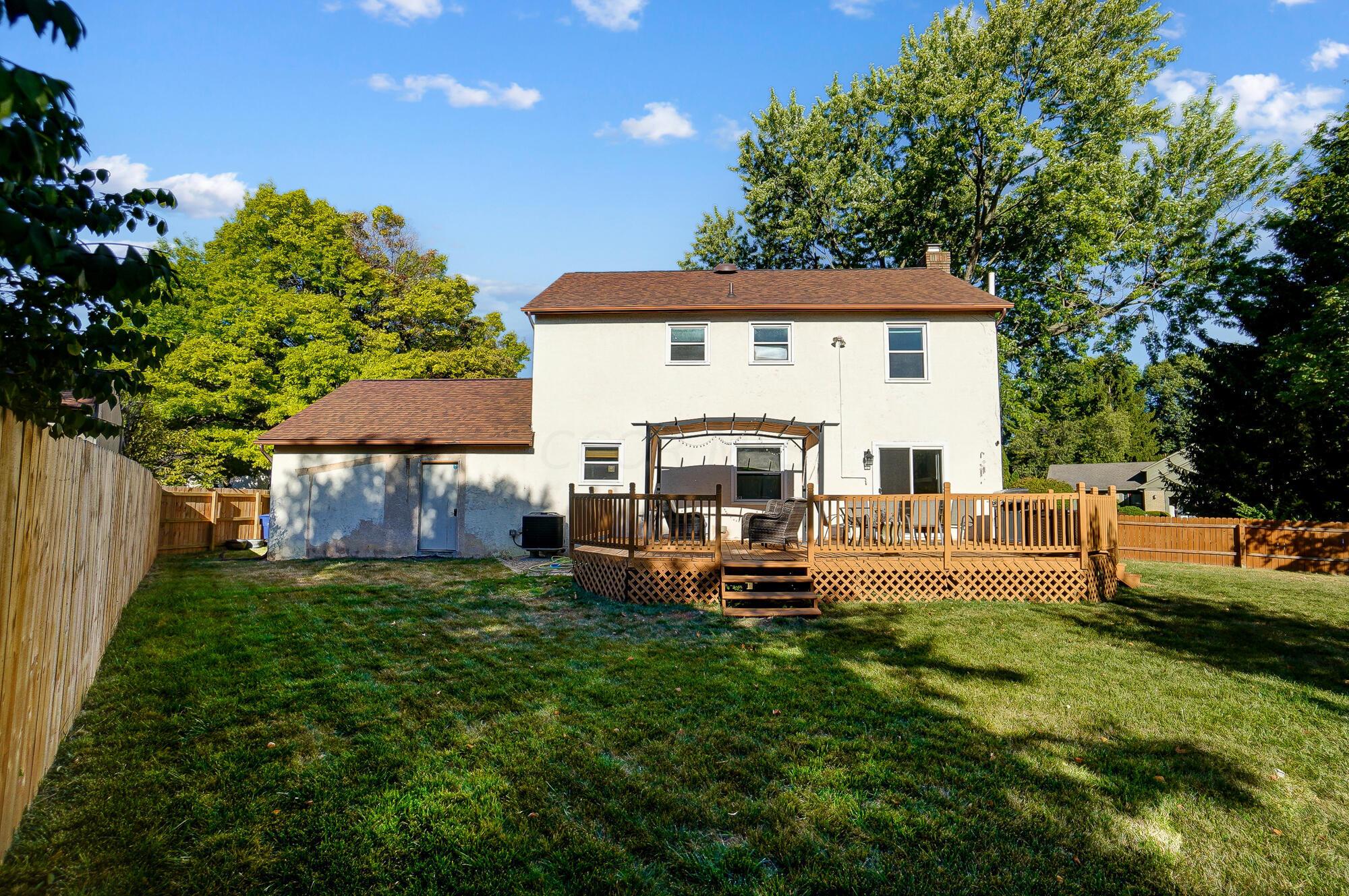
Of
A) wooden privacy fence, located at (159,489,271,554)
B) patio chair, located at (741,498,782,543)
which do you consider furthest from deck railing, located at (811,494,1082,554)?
wooden privacy fence, located at (159,489,271,554)

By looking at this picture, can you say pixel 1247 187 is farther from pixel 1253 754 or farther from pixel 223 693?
pixel 223 693

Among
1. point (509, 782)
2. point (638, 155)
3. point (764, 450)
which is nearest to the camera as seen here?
point (509, 782)

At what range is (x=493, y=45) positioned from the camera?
45.1 ft

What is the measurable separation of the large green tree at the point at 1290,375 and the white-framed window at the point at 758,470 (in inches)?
520

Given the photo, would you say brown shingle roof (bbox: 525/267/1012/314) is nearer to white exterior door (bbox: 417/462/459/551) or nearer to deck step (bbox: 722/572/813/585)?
white exterior door (bbox: 417/462/459/551)

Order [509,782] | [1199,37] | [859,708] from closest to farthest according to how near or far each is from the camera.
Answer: [509,782] → [859,708] → [1199,37]

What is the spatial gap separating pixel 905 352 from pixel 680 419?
5406mm

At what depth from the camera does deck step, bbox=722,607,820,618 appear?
9391 millimetres

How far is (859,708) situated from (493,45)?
1380cm

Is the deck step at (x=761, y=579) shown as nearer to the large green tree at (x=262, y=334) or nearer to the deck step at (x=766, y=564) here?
the deck step at (x=766, y=564)

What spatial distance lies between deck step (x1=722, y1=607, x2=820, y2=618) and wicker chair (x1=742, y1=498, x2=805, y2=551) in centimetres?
164

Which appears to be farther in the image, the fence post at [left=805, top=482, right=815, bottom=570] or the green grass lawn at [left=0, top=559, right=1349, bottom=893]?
the fence post at [left=805, top=482, right=815, bottom=570]

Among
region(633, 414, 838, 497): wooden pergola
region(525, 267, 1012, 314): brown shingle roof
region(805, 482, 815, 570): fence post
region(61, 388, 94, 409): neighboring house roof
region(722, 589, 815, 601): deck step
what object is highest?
region(525, 267, 1012, 314): brown shingle roof

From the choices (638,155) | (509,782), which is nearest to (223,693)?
(509,782)
